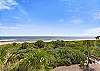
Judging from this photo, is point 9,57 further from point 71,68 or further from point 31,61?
point 71,68

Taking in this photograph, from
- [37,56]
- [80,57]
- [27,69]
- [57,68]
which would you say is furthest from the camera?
[80,57]

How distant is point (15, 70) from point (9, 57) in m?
0.72

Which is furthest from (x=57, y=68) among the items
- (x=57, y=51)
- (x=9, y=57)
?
(x=9, y=57)

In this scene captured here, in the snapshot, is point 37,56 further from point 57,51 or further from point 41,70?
point 57,51

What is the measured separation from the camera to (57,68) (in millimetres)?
10125

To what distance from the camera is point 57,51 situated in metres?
12.1

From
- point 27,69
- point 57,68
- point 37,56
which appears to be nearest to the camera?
point 27,69

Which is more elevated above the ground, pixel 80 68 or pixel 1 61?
pixel 1 61

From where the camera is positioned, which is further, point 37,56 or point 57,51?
point 57,51

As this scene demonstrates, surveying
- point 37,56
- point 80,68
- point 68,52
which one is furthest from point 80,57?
point 37,56

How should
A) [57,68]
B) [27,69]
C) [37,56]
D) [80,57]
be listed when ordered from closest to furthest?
[27,69] → [37,56] → [57,68] → [80,57]

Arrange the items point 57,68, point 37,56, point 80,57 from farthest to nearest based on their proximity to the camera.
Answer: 1. point 80,57
2. point 57,68
3. point 37,56

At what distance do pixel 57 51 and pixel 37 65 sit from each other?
682 centimetres

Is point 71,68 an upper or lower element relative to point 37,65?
lower
